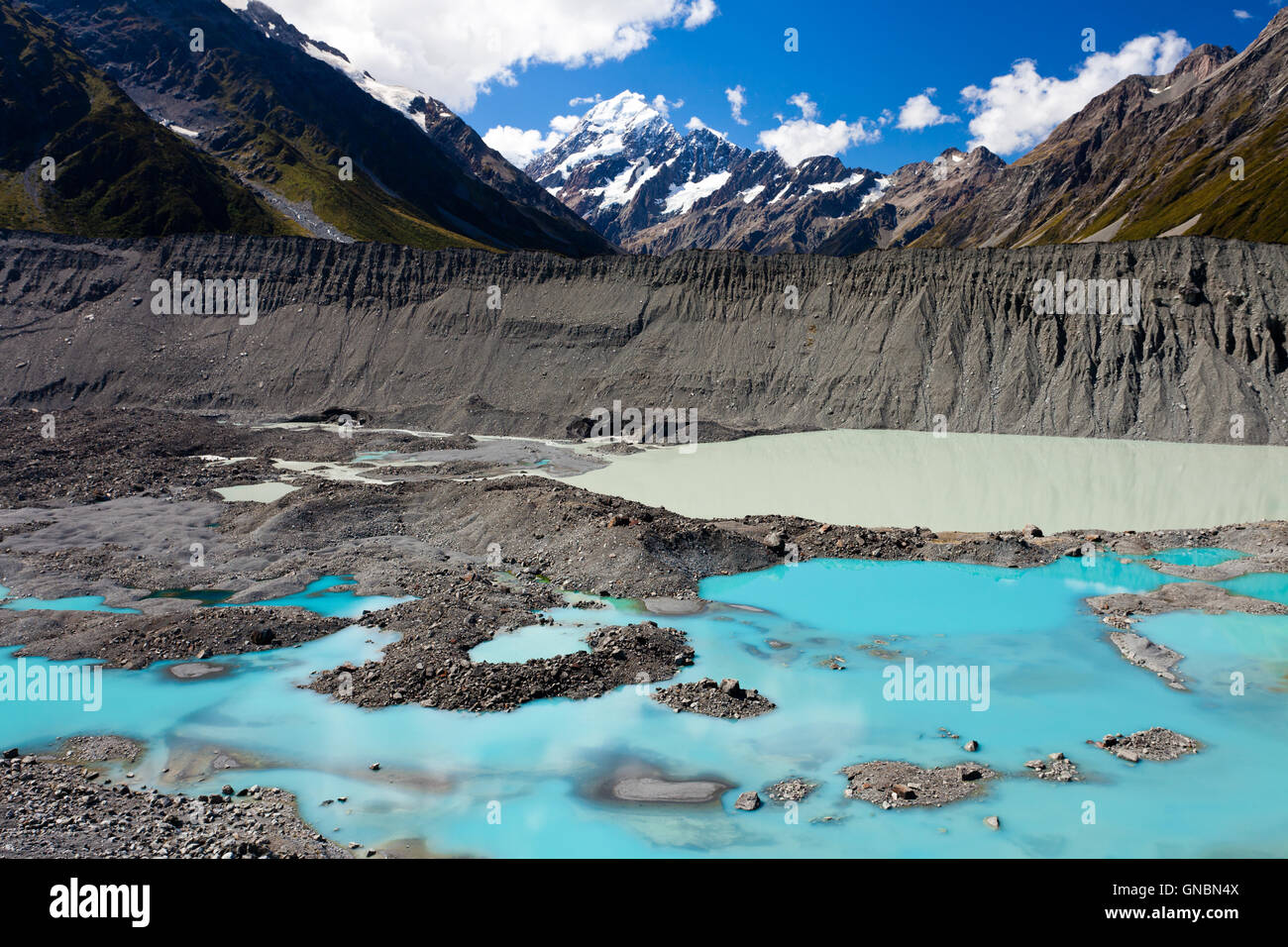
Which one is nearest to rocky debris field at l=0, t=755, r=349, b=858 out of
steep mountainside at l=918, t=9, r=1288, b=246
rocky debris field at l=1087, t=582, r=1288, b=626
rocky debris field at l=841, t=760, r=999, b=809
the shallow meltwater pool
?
the shallow meltwater pool

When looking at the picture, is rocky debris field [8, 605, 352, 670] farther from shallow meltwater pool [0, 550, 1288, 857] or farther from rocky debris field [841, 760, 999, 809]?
rocky debris field [841, 760, 999, 809]

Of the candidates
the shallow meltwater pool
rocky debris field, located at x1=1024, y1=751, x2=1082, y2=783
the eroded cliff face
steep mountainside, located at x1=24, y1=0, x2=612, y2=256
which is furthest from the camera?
steep mountainside, located at x1=24, y1=0, x2=612, y2=256

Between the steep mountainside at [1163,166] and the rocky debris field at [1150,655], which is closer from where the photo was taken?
the rocky debris field at [1150,655]

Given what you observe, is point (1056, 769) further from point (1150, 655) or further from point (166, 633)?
point (166, 633)

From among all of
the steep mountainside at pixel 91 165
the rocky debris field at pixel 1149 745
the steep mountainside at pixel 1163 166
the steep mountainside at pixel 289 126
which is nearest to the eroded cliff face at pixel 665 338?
the steep mountainside at pixel 91 165

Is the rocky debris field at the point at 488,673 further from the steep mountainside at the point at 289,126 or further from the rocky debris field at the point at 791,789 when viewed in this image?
the steep mountainside at the point at 289,126

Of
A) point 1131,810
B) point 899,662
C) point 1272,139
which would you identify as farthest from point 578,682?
point 1272,139
